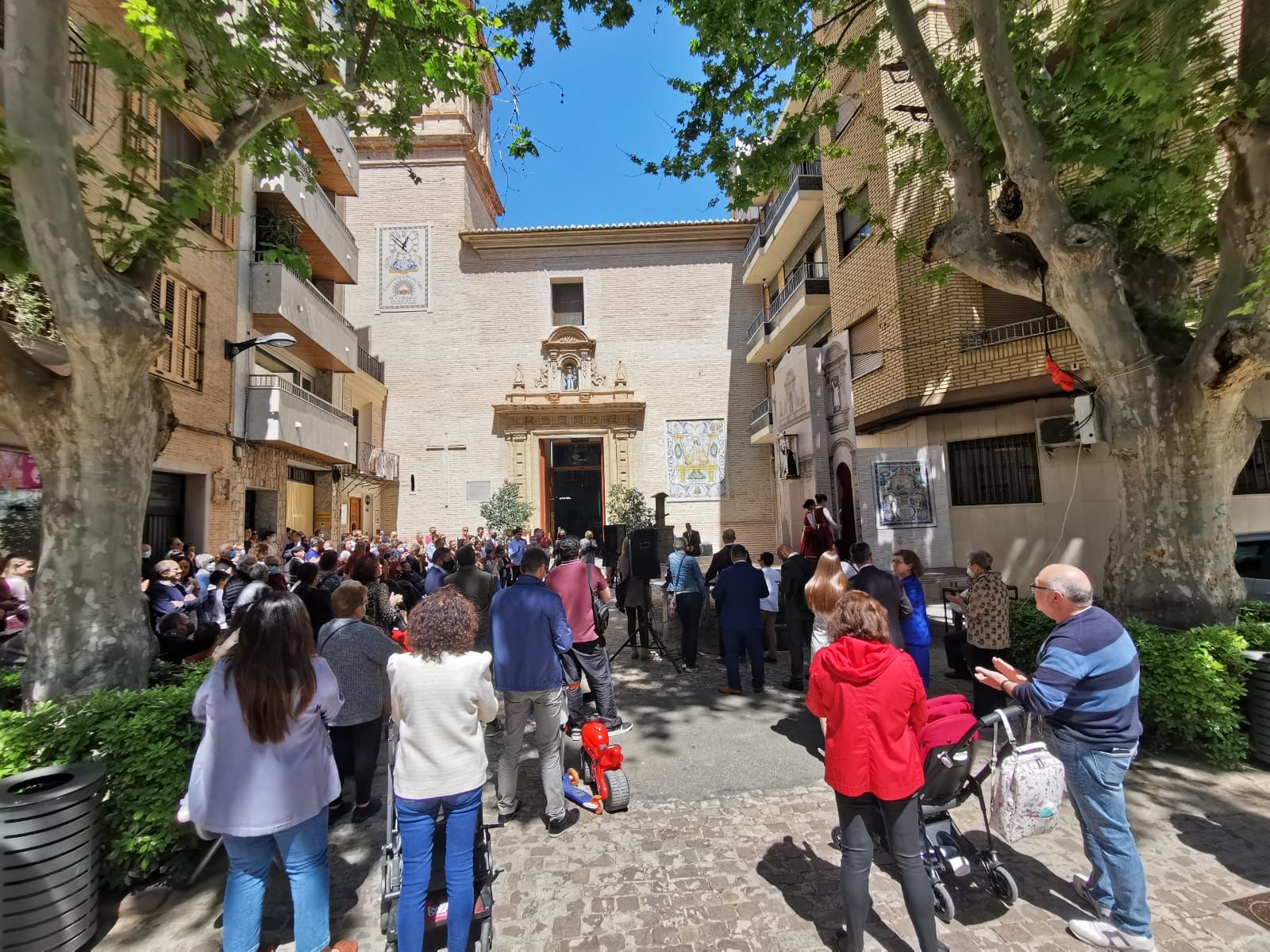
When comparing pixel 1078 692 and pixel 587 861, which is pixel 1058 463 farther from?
pixel 587 861

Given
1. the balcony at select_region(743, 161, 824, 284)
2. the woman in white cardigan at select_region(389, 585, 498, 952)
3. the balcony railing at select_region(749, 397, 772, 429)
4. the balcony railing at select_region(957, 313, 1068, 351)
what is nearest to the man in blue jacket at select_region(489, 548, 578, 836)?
the woman in white cardigan at select_region(389, 585, 498, 952)

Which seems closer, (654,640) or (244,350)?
(654,640)

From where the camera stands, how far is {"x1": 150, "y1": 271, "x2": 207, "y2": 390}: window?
396 inches

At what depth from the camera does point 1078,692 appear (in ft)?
9.29

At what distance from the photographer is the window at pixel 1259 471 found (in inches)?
356

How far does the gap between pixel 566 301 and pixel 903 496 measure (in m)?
17.6

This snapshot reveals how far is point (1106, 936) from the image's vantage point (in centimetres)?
275

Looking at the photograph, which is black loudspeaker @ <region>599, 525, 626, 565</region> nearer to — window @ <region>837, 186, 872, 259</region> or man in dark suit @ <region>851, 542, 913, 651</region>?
man in dark suit @ <region>851, 542, 913, 651</region>

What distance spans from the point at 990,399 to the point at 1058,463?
1.58 meters

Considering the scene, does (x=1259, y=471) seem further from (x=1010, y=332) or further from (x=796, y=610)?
(x=796, y=610)

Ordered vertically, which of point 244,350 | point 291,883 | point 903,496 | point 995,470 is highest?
point 244,350

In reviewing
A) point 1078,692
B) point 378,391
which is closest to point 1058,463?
point 1078,692

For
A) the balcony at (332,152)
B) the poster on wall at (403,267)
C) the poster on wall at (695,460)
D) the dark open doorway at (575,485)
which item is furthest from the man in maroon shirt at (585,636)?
the poster on wall at (403,267)

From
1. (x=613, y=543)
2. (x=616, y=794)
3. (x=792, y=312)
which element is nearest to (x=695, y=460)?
(x=792, y=312)
